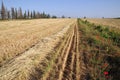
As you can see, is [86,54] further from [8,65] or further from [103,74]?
[8,65]

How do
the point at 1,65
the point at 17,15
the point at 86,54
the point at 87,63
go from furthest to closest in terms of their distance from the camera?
the point at 17,15, the point at 86,54, the point at 87,63, the point at 1,65

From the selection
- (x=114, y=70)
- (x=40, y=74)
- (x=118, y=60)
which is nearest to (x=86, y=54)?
(x=118, y=60)

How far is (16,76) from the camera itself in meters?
5.26

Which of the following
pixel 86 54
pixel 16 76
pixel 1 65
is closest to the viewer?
pixel 16 76

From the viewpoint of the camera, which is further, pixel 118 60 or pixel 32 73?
pixel 118 60

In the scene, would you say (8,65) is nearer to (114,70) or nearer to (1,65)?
(1,65)

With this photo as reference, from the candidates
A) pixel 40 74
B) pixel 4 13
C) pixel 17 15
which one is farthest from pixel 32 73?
pixel 17 15

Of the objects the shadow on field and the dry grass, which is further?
the dry grass

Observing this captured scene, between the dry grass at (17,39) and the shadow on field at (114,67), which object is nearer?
the shadow on field at (114,67)

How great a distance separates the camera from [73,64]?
645 centimetres

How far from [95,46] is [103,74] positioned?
4670mm

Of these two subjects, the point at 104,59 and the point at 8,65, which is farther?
the point at 104,59

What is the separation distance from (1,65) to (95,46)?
6.21 m

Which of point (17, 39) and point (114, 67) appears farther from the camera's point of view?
point (17, 39)
